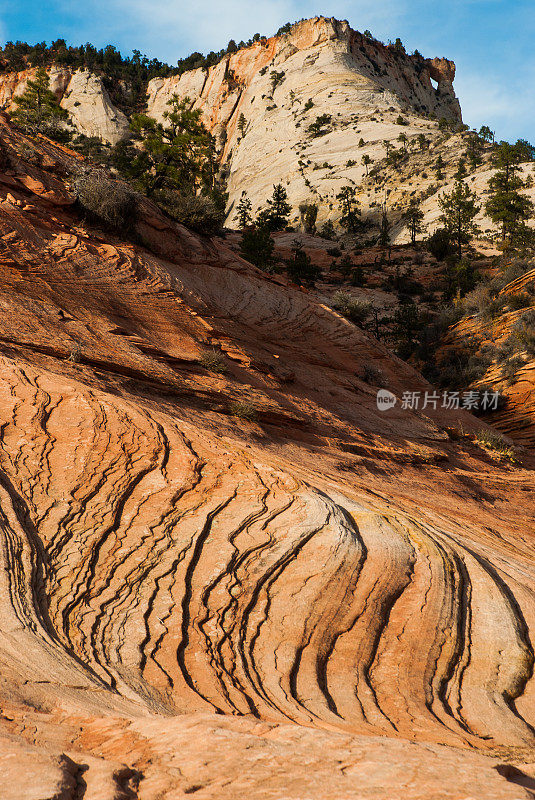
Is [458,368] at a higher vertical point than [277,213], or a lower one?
lower

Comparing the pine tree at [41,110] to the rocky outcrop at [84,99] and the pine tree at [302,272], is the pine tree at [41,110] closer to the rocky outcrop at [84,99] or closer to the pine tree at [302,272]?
the pine tree at [302,272]

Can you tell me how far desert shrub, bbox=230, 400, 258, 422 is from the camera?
34.9 ft

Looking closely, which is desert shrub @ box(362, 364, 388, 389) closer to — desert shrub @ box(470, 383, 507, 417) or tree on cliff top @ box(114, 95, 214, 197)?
desert shrub @ box(470, 383, 507, 417)

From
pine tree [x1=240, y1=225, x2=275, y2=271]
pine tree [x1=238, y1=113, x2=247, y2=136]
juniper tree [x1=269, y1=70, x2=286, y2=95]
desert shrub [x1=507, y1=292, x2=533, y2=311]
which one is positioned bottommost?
desert shrub [x1=507, y1=292, x2=533, y2=311]

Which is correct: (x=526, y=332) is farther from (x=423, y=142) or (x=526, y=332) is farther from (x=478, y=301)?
(x=423, y=142)

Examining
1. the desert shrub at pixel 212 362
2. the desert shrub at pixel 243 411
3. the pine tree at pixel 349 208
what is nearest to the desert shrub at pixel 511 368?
the desert shrub at pixel 212 362

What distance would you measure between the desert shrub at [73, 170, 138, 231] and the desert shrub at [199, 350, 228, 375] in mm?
6324

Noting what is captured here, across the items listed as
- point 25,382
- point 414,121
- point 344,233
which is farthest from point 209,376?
point 414,121

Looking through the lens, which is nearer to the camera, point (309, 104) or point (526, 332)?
point (526, 332)

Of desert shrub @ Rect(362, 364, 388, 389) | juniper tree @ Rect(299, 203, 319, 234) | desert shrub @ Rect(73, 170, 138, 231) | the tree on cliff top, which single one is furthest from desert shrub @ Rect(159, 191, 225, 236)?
juniper tree @ Rect(299, 203, 319, 234)

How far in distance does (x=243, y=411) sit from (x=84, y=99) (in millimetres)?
102550

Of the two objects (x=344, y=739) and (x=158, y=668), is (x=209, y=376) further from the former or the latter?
(x=344, y=739)

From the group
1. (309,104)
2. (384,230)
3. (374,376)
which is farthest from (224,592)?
(309,104)

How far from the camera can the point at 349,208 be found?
61250 mm
